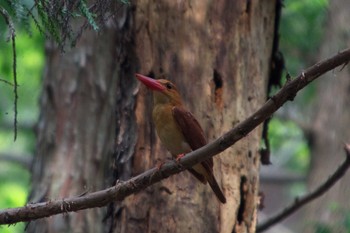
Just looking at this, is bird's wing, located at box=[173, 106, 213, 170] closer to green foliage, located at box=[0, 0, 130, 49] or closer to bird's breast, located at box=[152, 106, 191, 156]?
bird's breast, located at box=[152, 106, 191, 156]

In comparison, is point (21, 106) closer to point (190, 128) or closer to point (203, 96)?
point (203, 96)

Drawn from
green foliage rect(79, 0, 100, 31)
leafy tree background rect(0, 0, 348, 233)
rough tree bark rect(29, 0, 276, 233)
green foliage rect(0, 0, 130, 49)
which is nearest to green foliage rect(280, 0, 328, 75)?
leafy tree background rect(0, 0, 348, 233)

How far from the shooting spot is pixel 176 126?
4641 mm

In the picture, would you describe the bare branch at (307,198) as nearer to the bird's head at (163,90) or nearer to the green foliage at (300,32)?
the bird's head at (163,90)

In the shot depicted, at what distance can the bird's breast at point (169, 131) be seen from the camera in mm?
4566

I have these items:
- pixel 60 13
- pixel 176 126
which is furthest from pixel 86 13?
pixel 176 126

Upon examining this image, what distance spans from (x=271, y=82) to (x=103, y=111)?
207 cm

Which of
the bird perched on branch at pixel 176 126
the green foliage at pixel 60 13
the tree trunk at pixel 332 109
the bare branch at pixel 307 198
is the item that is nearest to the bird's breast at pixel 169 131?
the bird perched on branch at pixel 176 126

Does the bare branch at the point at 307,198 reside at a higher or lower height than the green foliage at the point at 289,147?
higher

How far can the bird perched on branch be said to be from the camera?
450 cm

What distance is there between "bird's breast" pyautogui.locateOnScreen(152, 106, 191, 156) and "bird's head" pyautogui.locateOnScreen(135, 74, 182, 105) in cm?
5

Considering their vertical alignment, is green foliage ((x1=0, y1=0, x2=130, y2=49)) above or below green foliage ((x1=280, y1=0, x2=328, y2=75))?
above

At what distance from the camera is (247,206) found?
4.84 meters

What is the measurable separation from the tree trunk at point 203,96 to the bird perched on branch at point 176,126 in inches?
6.7
